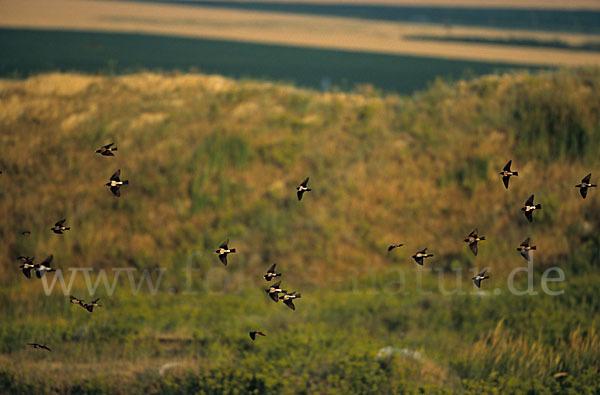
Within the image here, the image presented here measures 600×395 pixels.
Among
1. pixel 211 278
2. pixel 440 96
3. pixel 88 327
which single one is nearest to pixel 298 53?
pixel 440 96

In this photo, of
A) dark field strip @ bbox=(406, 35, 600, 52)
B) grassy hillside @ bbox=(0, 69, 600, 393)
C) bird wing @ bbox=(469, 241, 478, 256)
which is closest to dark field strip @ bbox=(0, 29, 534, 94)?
grassy hillside @ bbox=(0, 69, 600, 393)

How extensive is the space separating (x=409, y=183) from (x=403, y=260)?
2809 millimetres

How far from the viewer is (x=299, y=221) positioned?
22312mm

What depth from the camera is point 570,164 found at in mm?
23031

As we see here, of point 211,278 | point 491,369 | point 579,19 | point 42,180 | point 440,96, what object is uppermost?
point 579,19

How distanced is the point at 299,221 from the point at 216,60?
73.6 feet

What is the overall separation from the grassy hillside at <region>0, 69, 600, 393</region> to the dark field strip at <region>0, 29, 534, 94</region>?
1917mm

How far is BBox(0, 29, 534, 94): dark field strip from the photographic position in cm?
2843

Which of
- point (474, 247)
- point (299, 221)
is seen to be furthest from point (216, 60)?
point (474, 247)

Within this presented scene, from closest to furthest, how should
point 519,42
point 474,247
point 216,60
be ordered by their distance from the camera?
point 474,247
point 216,60
point 519,42

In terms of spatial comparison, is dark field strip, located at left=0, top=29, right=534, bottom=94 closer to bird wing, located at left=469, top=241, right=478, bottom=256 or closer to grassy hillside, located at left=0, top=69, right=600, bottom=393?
grassy hillside, located at left=0, top=69, right=600, bottom=393

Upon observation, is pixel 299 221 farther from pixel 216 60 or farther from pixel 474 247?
pixel 216 60

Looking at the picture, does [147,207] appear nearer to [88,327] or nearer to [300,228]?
[300,228]

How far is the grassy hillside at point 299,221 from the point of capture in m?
15.0
